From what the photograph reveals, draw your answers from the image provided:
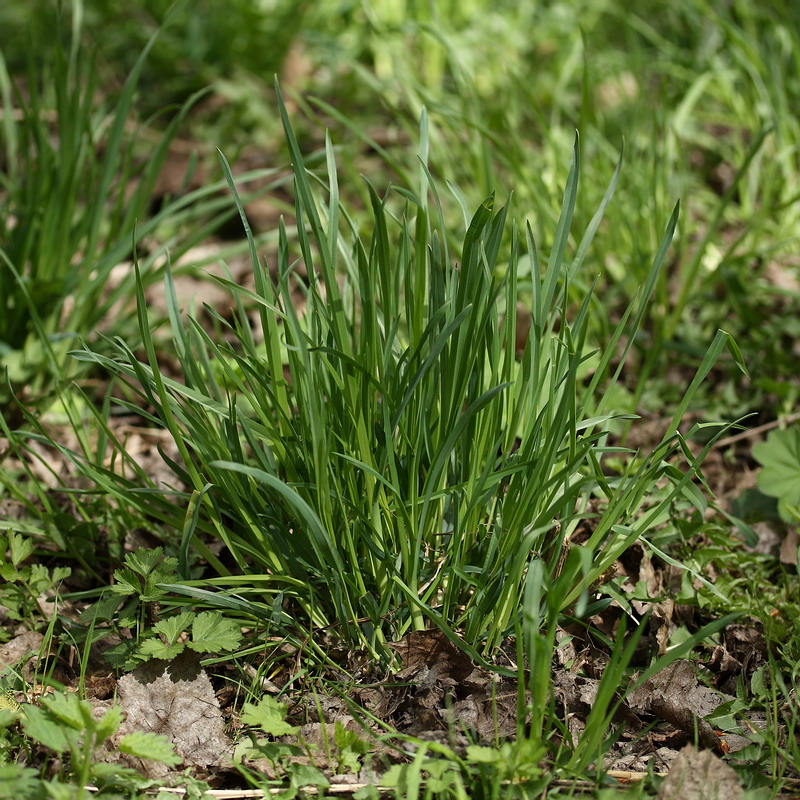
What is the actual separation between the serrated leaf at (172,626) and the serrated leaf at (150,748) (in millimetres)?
183

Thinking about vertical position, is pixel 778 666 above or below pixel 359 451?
below

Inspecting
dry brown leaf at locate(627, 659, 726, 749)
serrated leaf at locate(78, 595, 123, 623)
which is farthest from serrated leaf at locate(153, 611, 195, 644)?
dry brown leaf at locate(627, 659, 726, 749)

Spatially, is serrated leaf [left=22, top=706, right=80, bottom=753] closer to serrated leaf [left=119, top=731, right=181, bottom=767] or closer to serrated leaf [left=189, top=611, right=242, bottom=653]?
serrated leaf [left=119, top=731, right=181, bottom=767]

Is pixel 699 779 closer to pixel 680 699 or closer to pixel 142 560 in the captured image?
pixel 680 699

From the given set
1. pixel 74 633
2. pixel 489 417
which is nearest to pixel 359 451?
pixel 489 417

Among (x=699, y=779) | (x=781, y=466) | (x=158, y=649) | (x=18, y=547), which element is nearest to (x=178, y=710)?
(x=158, y=649)

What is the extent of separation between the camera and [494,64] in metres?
3.17

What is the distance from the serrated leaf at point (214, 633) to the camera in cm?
144

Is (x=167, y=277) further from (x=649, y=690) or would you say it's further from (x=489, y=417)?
(x=649, y=690)

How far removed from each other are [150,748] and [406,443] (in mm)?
626

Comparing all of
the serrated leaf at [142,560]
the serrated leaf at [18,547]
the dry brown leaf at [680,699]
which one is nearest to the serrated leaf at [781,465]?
the dry brown leaf at [680,699]

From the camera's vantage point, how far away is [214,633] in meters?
1.47

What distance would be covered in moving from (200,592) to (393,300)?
61 cm

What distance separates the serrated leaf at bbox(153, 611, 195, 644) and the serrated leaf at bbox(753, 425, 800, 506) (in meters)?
1.27
